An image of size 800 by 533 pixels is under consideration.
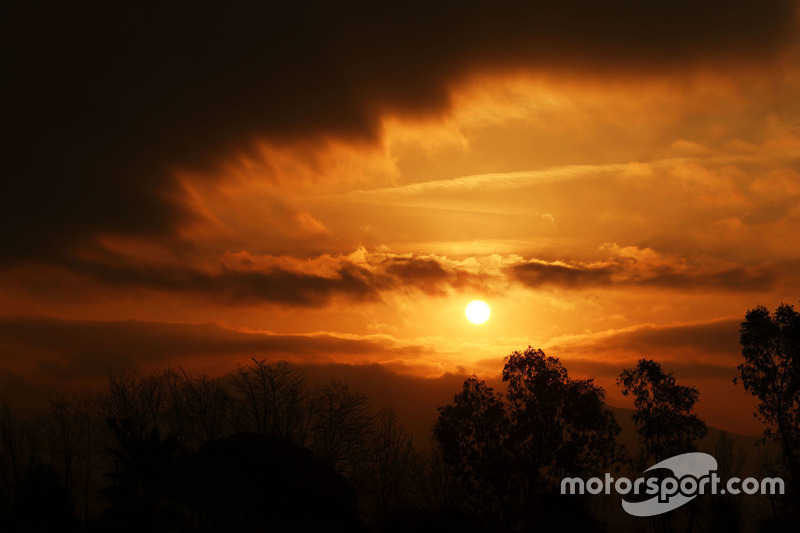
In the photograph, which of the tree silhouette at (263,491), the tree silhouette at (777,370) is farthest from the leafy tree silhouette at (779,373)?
the tree silhouette at (263,491)

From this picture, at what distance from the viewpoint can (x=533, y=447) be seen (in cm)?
6241

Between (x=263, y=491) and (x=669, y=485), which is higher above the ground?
(x=263, y=491)

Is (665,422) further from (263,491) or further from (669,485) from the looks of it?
(263,491)

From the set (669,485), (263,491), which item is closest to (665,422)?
(669,485)

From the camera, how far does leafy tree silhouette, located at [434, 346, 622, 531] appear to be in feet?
200

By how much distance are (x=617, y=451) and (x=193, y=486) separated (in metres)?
35.1

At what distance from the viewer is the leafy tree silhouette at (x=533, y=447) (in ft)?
200

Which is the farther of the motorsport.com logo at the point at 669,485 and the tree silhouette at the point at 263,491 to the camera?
the motorsport.com logo at the point at 669,485

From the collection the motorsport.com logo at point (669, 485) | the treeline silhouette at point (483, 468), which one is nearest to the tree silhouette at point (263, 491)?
the treeline silhouette at point (483, 468)

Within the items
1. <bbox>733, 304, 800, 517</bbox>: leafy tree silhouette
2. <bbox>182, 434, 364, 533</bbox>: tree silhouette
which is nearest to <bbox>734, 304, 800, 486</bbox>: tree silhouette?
<bbox>733, 304, 800, 517</bbox>: leafy tree silhouette

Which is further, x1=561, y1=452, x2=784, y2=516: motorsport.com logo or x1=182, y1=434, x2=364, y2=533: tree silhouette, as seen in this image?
x1=561, y1=452, x2=784, y2=516: motorsport.com logo

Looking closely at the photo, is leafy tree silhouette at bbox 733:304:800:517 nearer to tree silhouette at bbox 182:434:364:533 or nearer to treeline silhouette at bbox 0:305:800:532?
treeline silhouette at bbox 0:305:800:532

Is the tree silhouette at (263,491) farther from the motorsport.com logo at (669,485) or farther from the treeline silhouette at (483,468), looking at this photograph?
the motorsport.com logo at (669,485)

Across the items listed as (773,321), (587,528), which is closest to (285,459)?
(587,528)
